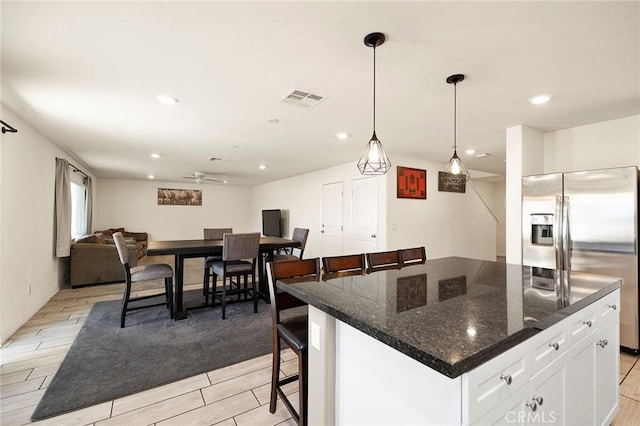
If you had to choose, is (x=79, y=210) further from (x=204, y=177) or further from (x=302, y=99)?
(x=302, y=99)

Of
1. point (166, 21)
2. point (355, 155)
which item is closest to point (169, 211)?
point (355, 155)

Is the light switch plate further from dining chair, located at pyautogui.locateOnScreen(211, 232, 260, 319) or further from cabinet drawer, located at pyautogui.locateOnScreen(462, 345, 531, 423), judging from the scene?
dining chair, located at pyautogui.locateOnScreen(211, 232, 260, 319)

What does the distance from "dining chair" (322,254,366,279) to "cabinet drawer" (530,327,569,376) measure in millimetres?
1048

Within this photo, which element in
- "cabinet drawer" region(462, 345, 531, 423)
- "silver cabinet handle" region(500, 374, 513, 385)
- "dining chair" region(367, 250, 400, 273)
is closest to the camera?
"cabinet drawer" region(462, 345, 531, 423)

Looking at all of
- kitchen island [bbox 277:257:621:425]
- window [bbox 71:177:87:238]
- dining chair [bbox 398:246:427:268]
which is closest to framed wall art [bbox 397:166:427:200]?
dining chair [bbox 398:246:427:268]

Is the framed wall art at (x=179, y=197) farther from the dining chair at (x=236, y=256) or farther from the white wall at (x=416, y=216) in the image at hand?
the dining chair at (x=236, y=256)

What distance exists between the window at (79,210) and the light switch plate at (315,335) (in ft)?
22.1

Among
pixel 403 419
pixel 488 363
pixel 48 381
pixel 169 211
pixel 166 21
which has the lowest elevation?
pixel 48 381

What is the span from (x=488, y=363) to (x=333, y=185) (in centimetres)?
540

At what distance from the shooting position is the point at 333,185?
615 cm

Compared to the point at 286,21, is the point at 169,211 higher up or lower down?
lower down

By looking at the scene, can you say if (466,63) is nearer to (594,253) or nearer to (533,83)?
(533,83)

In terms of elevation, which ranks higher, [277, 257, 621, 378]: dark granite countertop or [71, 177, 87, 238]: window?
[71, 177, 87, 238]: window

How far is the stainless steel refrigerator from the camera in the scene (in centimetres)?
261
